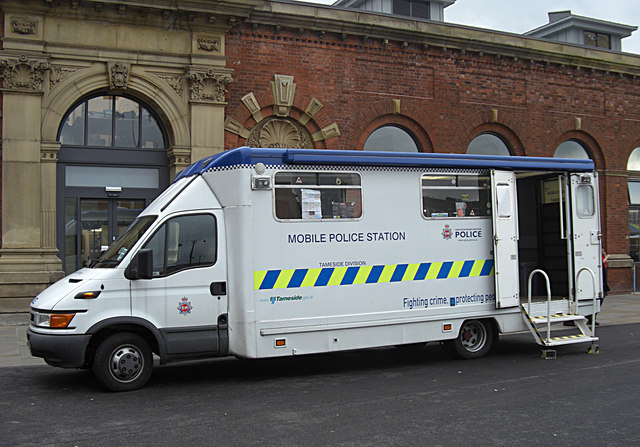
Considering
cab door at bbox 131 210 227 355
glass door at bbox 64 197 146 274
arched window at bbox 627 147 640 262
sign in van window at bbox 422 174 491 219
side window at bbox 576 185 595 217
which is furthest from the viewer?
arched window at bbox 627 147 640 262

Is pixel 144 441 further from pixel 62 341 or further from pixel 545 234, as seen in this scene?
pixel 545 234

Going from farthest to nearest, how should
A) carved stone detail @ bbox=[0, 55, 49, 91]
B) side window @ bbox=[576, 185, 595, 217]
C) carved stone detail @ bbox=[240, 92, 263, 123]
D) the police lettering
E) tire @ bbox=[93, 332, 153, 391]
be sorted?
1. carved stone detail @ bbox=[240, 92, 263, 123]
2. carved stone detail @ bbox=[0, 55, 49, 91]
3. side window @ bbox=[576, 185, 595, 217]
4. the police lettering
5. tire @ bbox=[93, 332, 153, 391]

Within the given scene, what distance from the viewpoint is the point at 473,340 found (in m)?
10.0

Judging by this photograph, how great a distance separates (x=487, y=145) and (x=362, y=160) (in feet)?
36.9

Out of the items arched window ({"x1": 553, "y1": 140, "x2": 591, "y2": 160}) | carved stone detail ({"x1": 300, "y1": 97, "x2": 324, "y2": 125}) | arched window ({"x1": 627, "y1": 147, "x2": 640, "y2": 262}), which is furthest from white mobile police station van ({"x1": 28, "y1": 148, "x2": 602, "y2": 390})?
arched window ({"x1": 627, "y1": 147, "x2": 640, "y2": 262})

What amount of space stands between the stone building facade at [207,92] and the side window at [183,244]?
22.3 feet

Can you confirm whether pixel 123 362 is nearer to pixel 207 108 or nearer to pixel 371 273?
pixel 371 273

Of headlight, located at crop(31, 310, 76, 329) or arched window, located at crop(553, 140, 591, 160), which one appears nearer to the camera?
headlight, located at crop(31, 310, 76, 329)

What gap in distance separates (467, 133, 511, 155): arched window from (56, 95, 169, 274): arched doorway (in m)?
8.95

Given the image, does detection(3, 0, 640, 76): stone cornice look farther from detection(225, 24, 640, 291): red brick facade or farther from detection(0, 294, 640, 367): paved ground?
detection(0, 294, 640, 367): paved ground

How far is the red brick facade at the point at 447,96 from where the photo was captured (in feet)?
53.0

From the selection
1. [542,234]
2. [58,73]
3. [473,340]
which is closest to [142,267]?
[473,340]

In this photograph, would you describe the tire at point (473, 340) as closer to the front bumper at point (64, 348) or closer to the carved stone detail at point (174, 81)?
the front bumper at point (64, 348)

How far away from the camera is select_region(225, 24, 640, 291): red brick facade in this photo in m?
16.2
